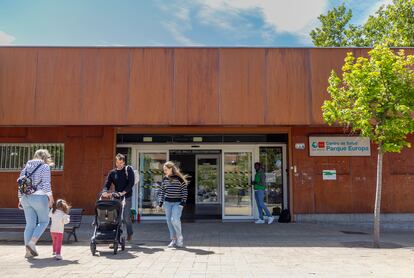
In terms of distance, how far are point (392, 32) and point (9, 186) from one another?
69.5 ft

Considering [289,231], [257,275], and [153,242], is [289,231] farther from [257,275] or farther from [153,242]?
[257,275]

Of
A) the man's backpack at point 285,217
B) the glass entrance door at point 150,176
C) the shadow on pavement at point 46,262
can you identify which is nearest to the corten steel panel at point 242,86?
the man's backpack at point 285,217

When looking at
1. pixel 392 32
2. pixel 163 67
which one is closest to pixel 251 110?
pixel 163 67

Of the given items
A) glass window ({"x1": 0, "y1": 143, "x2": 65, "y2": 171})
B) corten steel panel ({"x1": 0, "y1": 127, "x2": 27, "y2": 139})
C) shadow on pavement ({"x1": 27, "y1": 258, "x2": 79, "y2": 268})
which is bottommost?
shadow on pavement ({"x1": 27, "y1": 258, "x2": 79, "y2": 268})

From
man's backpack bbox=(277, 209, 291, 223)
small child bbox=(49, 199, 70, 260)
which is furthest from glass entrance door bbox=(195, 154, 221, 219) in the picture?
small child bbox=(49, 199, 70, 260)

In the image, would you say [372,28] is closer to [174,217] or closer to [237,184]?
[237,184]

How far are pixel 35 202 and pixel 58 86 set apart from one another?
16.4ft

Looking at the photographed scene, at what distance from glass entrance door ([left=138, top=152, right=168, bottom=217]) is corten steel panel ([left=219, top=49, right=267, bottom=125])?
3.33m

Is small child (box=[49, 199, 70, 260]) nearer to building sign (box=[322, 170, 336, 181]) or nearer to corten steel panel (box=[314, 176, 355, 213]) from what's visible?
corten steel panel (box=[314, 176, 355, 213])

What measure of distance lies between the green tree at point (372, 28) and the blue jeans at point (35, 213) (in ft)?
50.2

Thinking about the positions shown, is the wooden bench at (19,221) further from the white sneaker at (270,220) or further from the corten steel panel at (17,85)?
the white sneaker at (270,220)

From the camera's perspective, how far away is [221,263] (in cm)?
681

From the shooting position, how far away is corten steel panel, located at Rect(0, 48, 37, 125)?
11172mm

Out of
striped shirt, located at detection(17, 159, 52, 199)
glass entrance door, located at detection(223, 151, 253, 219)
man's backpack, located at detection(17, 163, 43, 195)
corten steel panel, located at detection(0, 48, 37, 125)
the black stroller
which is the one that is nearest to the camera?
man's backpack, located at detection(17, 163, 43, 195)
